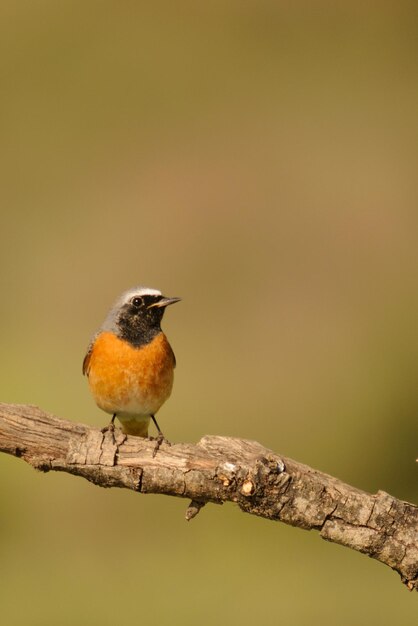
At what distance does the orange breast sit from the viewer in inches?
218

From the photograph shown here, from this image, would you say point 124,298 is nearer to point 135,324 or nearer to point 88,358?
point 135,324

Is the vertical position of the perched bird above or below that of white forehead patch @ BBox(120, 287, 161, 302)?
below

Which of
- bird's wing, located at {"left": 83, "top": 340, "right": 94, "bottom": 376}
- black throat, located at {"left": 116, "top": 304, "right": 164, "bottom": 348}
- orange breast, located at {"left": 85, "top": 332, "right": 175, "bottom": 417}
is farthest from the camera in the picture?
bird's wing, located at {"left": 83, "top": 340, "right": 94, "bottom": 376}

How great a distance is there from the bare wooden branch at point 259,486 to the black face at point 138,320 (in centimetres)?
99

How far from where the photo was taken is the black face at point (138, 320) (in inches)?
222

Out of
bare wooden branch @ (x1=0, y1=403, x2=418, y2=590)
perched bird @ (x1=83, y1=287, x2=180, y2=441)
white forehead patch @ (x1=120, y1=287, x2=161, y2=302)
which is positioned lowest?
bare wooden branch @ (x1=0, y1=403, x2=418, y2=590)

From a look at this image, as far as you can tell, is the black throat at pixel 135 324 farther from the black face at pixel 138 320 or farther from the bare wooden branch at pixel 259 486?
the bare wooden branch at pixel 259 486

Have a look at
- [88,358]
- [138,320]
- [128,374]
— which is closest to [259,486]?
[128,374]

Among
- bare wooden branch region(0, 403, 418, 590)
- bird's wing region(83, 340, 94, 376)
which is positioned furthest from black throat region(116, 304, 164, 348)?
bare wooden branch region(0, 403, 418, 590)

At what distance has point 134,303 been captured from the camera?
5.63m

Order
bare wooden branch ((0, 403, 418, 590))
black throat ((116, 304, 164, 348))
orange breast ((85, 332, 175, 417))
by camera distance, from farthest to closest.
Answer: black throat ((116, 304, 164, 348)) < orange breast ((85, 332, 175, 417)) < bare wooden branch ((0, 403, 418, 590))

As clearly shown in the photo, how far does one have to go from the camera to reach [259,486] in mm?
4496

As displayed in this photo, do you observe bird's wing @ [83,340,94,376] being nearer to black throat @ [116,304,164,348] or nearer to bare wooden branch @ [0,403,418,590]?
black throat @ [116,304,164,348]

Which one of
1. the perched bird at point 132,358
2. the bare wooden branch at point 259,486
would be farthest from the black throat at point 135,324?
the bare wooden branch at point 259,486
